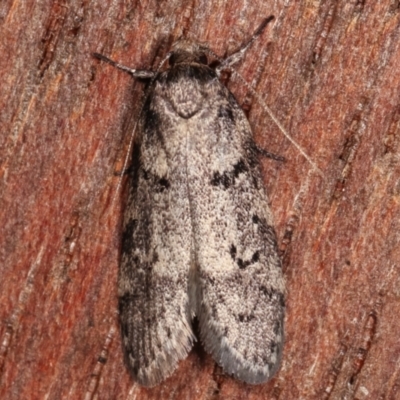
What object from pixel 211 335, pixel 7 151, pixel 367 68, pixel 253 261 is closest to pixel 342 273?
pixel 253 261

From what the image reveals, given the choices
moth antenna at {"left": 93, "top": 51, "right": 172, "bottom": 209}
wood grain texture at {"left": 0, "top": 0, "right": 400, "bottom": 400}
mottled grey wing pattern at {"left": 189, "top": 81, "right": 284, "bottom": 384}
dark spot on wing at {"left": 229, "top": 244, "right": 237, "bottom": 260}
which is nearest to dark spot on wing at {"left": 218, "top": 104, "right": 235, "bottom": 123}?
mottled grey wing pattern at {"left": 189, "top": 81, "right": 284, "bottom": 384}

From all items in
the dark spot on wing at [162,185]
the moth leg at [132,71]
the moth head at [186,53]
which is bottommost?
the dark spot on wing at [162,185]

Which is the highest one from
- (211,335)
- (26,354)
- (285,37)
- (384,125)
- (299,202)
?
(285,37)

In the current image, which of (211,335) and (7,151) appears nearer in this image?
(211,335)

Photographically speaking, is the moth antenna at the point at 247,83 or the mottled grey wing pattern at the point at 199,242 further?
the moth antenna at the point at 247,83

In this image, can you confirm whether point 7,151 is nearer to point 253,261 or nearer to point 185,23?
point 185,23

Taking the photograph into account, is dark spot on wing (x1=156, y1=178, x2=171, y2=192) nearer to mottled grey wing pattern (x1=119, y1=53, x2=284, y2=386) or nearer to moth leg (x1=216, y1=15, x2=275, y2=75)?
mottled grey wing pattern (x1=119, y1=53, x2=284, y2=386)

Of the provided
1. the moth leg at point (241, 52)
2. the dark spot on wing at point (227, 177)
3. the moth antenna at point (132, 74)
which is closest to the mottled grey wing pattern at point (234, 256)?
the dark spot on wing at point (227, 177)

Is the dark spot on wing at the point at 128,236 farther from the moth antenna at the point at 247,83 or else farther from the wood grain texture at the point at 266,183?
the moth antenna at the point at 247,83
